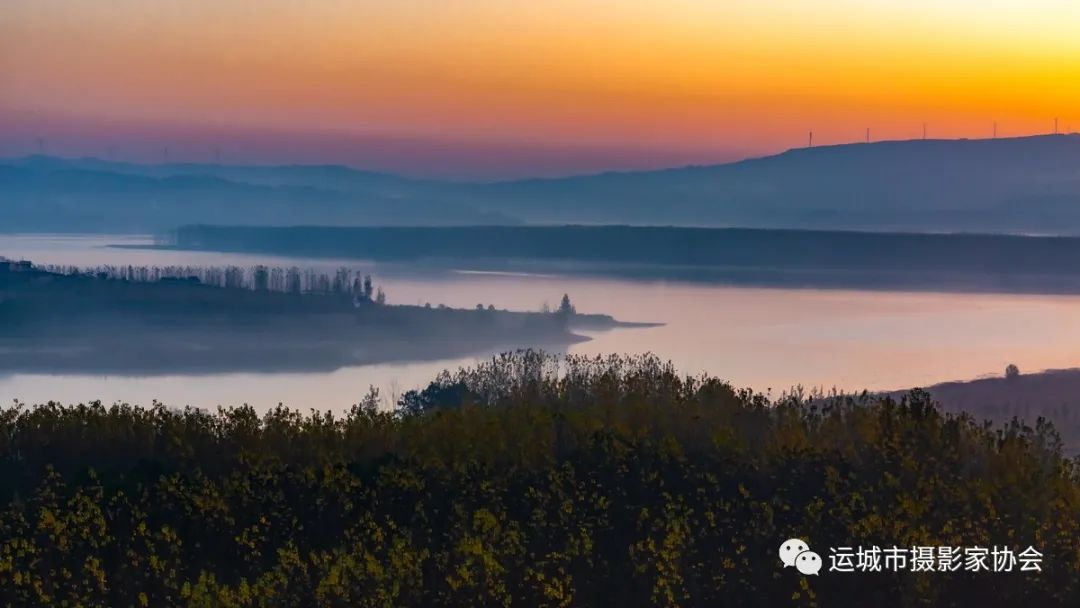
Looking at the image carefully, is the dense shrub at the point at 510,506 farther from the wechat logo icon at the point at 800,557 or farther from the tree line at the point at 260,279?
the tree line at the point at 260,279

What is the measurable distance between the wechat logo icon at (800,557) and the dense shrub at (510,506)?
0.07 m

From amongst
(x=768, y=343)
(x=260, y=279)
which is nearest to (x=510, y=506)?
(x=768, y=343)

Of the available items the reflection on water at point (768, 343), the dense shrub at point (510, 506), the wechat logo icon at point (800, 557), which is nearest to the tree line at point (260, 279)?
the reflection on water at point (768, 343)

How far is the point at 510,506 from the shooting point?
12.2m

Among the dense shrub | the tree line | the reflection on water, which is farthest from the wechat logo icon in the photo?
the tree line

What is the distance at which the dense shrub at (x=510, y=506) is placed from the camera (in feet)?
35.7

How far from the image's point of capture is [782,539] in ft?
39.2

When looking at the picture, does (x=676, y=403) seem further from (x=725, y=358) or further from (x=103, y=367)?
(x=103, y=367)

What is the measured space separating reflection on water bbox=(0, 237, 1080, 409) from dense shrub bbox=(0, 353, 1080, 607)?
48.6 metres

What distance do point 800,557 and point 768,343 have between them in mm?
80049

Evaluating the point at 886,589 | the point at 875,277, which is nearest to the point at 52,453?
the point at 886,589

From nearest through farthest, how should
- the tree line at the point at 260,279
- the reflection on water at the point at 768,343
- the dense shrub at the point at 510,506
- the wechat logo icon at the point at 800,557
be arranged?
the dense shrub at the point at 510,506 < the wechat logo icon at the point at 800,557 < the reflection on water at the point at 768,343 < the tree line at the point at 260,279

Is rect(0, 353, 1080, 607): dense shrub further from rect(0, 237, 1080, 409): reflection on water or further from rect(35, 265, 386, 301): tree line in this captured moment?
rect(35, 265, 386, 301): tree line

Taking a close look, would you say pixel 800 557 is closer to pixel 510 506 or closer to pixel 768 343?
pixel 510 506
